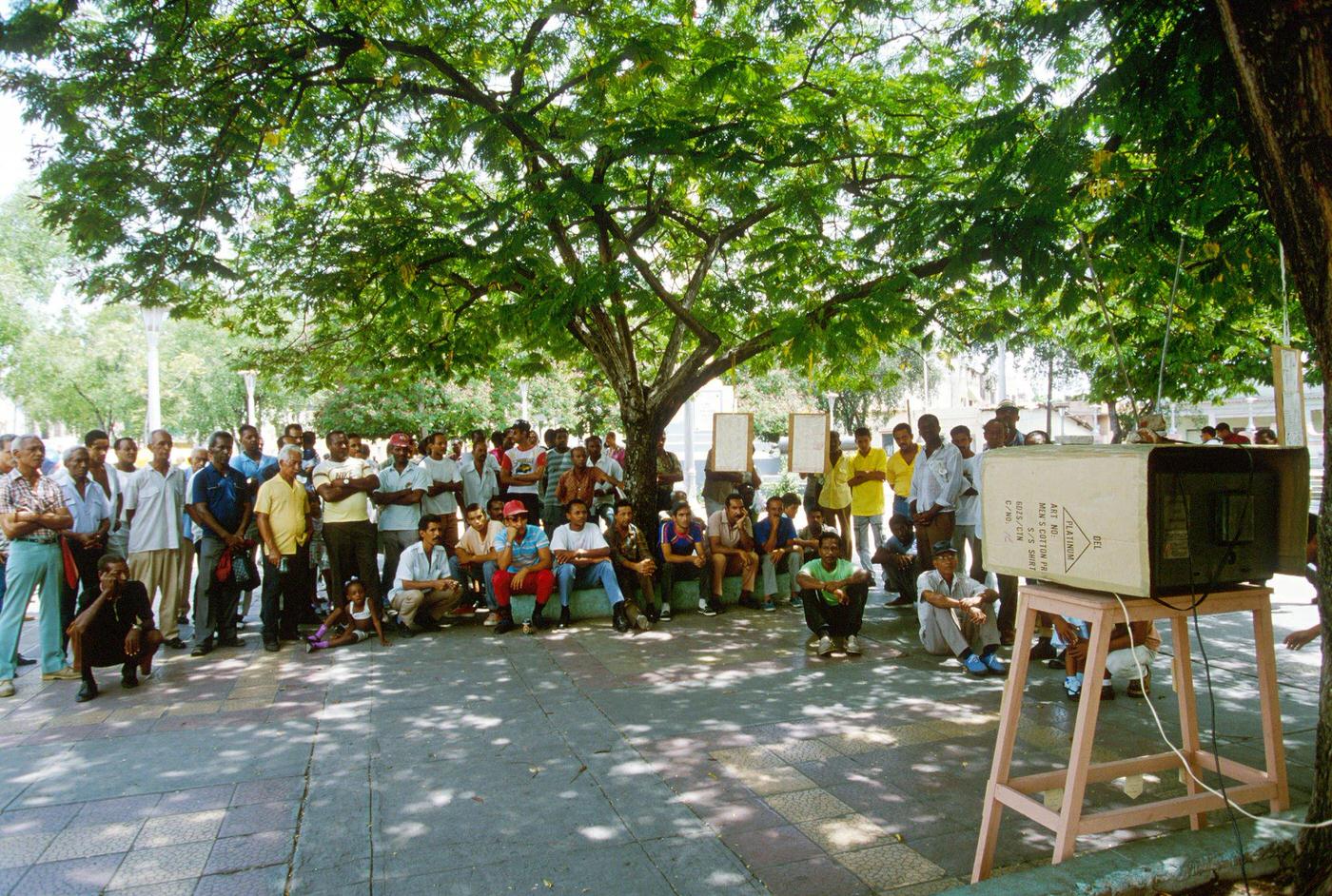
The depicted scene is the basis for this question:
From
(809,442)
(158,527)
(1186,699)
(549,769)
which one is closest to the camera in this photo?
(1186,699)

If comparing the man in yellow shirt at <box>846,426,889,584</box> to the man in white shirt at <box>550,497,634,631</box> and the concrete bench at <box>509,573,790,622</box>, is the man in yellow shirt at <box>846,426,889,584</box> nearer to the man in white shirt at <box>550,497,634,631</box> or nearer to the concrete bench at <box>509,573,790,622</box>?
the concrete bench at <box>509,573,790,622</box>

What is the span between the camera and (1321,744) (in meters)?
3.10

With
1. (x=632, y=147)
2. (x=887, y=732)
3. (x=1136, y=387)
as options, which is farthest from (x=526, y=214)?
(x=1136, y=387)

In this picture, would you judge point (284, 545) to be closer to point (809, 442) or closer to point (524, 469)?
point (524, 469)

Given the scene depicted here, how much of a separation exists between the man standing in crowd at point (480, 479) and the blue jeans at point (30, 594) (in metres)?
4.54

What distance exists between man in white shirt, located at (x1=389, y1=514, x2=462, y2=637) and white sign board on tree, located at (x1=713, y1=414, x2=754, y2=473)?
3312 millimetres

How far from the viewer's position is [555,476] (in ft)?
36.2

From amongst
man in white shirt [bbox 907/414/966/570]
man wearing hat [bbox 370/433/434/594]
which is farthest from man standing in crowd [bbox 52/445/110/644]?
man in white shirt [bbox 907/414/966/570]

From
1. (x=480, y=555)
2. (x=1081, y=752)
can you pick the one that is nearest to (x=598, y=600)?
(x=480, y=555)

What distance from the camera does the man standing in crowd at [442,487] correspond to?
10055 mm

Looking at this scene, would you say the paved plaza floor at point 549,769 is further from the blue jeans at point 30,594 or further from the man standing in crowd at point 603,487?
the man standing in crowd at point 603,487

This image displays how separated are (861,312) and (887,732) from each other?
414 centimetres

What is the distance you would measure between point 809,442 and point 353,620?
5.18m

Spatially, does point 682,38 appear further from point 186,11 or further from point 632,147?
point 186,11
